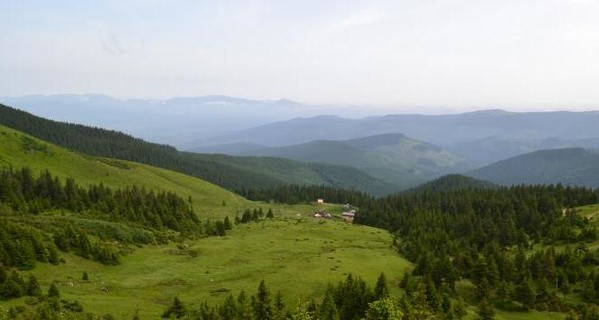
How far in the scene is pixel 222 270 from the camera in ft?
276

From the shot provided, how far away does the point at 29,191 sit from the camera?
116 m

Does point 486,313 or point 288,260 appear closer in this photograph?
point 486,313

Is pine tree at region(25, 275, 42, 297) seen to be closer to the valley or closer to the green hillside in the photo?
the valley

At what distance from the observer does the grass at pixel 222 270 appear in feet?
216

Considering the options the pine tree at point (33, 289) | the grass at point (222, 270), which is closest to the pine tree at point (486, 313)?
the grass at point (222, 270)

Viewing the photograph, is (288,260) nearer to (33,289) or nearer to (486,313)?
(486,313)

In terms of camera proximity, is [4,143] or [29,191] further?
[4,143]

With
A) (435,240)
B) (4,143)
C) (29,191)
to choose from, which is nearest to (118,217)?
(29,191)

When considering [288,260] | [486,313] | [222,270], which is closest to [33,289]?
[222,270]

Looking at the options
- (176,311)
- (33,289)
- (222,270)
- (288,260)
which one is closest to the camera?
(176,311)

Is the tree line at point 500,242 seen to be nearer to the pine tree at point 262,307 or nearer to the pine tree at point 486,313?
the pine tree at point 486,313

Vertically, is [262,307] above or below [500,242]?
above

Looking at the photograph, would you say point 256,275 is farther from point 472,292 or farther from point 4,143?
point 4,143

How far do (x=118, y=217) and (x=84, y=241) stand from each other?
31.9 meters
